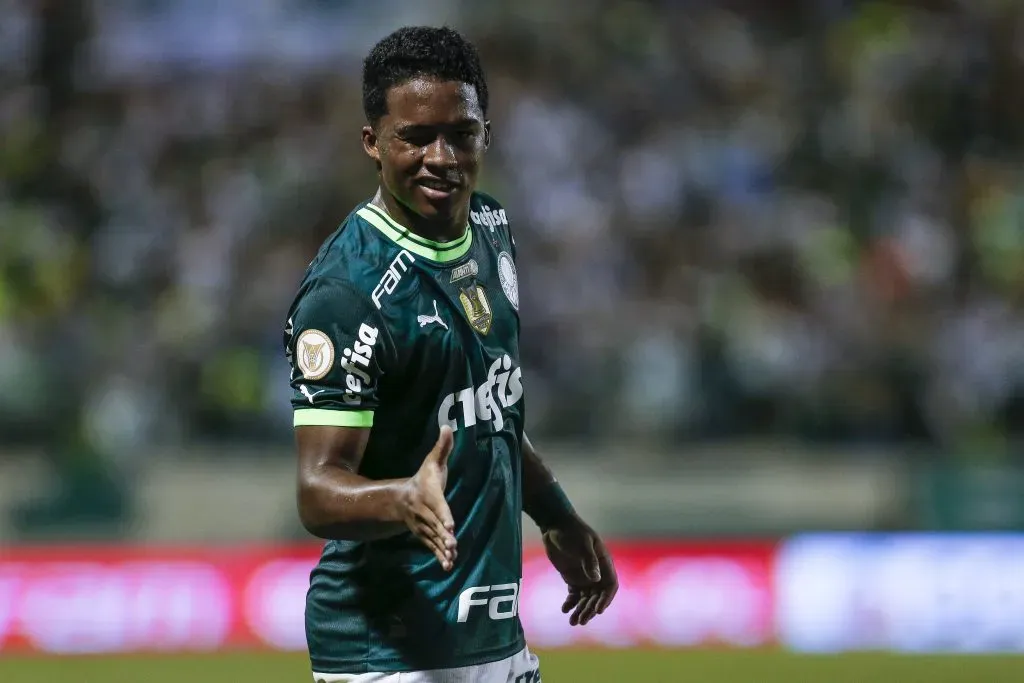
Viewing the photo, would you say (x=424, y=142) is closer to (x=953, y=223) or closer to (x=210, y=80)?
(x=953, y=223)

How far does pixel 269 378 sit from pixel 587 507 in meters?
2.43

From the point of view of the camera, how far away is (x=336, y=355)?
329 cm

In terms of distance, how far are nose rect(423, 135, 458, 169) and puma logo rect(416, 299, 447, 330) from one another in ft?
1.00

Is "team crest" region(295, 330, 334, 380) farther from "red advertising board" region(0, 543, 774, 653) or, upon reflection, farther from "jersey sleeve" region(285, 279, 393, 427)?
"red advertising board" region(0, 543, 774, 653)

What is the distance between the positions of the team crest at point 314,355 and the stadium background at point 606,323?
6.70m

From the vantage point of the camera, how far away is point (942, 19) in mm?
13953

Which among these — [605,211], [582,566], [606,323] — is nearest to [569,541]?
[582,566]

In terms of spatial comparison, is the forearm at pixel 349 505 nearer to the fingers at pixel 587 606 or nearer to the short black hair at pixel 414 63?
the short black hair at pixel 414 63

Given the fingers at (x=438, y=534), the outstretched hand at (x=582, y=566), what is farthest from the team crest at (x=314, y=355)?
the outstretched hand at (x=582, y=566)

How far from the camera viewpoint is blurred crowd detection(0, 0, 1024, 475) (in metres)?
10.9

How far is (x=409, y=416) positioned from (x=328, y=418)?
22 cm

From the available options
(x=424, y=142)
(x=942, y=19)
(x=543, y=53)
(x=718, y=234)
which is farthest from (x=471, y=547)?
(x=942, y=19)

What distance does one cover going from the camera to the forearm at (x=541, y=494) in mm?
4016

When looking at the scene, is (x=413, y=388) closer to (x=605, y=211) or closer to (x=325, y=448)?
(x=325, y=448)
